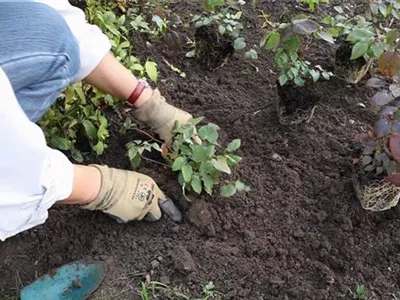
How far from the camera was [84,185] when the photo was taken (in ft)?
5.31

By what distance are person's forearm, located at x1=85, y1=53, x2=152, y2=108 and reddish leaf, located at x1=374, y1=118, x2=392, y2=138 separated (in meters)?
0.70

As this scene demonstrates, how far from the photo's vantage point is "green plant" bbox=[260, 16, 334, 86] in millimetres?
1833

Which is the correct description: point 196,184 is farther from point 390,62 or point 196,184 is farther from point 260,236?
point 390,62

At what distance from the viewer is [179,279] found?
1.70 metres

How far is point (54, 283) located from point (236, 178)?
2.07 feet

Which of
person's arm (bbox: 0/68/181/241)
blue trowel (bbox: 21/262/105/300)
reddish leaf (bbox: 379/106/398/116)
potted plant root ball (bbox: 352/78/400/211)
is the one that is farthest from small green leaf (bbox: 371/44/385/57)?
blue trowel (bbox: 21/262/105/300)

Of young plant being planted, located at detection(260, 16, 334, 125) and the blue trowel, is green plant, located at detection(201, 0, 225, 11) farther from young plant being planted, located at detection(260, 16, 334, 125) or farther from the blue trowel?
the blue trowel

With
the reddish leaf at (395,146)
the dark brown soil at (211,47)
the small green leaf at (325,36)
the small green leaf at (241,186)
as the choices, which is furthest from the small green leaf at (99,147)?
the reddish leaf at (395,146)

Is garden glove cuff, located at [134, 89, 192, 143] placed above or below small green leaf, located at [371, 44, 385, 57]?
below

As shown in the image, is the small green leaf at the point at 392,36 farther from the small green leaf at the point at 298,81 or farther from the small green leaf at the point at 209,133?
the small green leaf at the point at 209,133

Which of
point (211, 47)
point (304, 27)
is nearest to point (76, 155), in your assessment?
point (211, 47)

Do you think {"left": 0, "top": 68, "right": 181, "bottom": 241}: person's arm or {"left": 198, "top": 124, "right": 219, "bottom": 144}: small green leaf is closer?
{"left": 0, "top": 68, "right": 181, "bottom": 241}: person's arm

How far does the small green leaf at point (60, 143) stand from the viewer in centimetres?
186

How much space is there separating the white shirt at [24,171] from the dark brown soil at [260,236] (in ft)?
1.12
